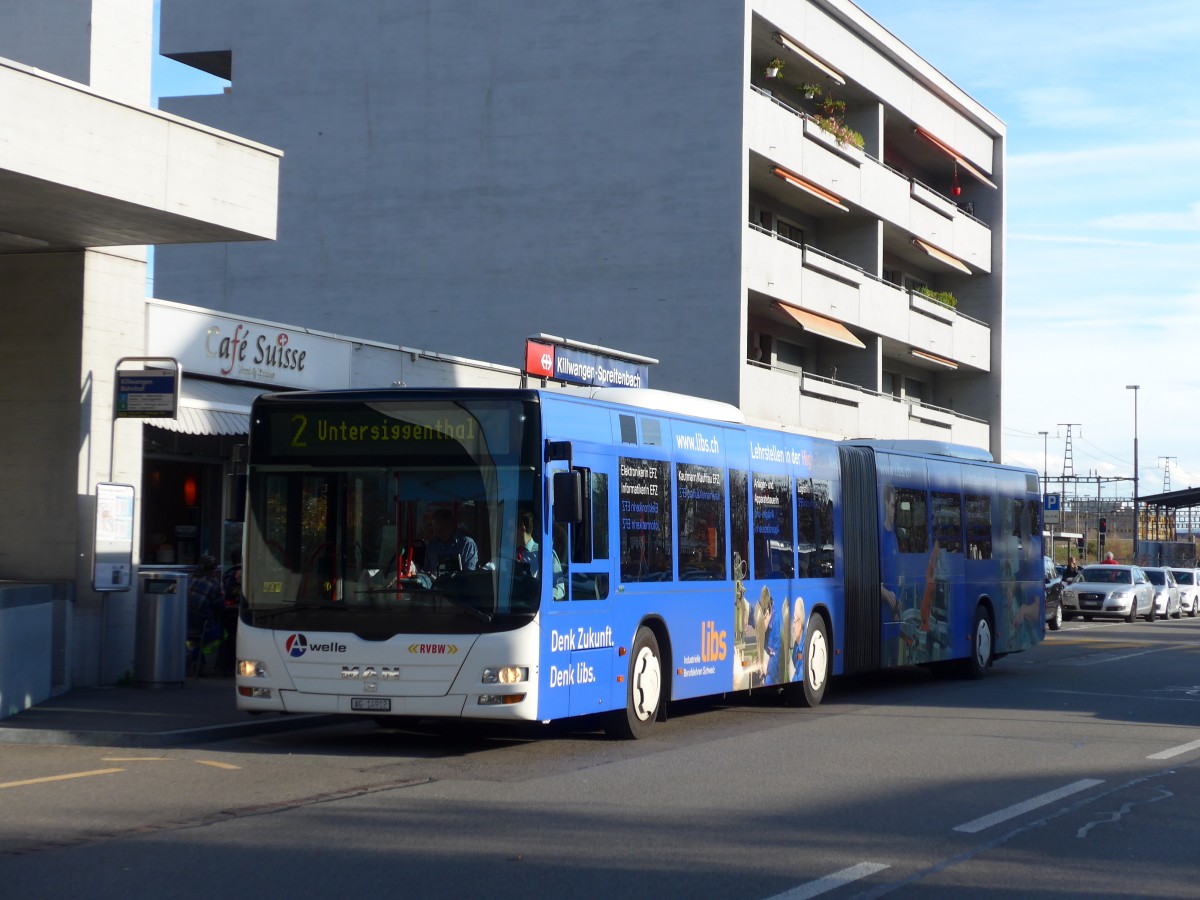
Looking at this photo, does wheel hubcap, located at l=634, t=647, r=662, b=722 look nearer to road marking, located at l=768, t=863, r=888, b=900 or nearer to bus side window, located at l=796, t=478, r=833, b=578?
bus side window, located at l=796, t=478, r=833, b=578

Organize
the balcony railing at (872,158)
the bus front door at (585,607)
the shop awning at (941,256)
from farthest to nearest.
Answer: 1. the shop awning at (941,256)
2. the balcony railing at (872,158)
3. the bus front door at (585,607)

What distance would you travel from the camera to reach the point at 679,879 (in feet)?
25.0

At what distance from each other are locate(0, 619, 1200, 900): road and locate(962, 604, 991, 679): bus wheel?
594 cm

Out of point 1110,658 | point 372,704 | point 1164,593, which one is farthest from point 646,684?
point 1164,593

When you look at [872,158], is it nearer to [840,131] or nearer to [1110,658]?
[840,131]

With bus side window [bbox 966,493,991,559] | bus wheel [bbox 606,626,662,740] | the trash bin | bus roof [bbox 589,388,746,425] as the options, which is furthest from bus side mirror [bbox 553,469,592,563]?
bus side window [bbox 966,493,991,559]

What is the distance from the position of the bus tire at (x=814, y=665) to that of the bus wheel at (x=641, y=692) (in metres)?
3.51

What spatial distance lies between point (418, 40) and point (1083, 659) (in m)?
19.8

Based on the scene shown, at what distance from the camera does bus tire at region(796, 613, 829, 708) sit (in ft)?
57.0

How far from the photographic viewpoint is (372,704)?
12102 mm

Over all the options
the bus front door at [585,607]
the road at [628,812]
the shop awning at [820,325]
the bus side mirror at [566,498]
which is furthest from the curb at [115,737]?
the shop awning at [820,325]

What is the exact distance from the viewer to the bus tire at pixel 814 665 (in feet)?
57.0

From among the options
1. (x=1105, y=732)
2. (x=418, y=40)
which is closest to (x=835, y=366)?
(x=418, y=40)

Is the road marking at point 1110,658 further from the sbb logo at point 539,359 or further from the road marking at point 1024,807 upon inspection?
the road marking at point 1024,807
